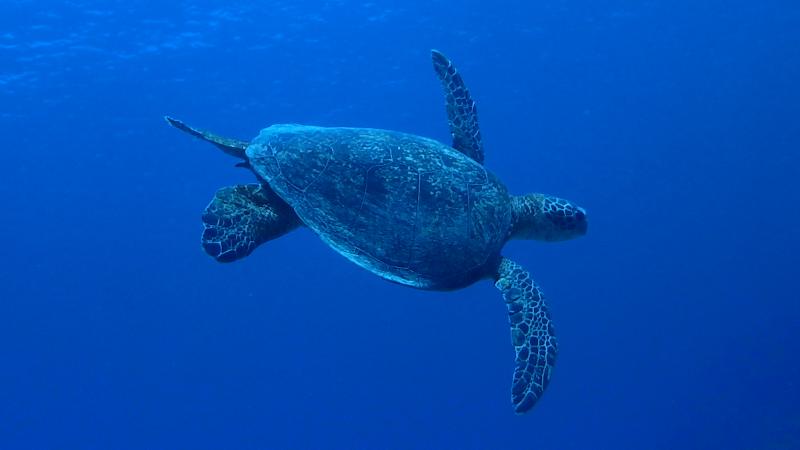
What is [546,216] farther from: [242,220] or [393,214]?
[242,220]

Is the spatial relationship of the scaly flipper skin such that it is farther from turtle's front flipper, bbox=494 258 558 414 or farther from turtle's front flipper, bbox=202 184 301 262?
turtle's front flipper, bbox=202 184 301 262

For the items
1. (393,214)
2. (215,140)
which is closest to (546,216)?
(393,214)

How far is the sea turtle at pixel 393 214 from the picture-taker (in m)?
5.00

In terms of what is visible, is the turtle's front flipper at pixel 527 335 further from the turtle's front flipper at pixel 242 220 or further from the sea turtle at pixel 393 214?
the turtle's front flipper at pixel 242 220

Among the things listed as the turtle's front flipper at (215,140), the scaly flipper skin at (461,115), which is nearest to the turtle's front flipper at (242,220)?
the turtle's front flipper at (215,140)

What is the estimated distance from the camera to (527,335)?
5242mm

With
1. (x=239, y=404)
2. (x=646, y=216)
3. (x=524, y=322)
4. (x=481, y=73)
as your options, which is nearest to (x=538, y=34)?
(x=481, y=73)

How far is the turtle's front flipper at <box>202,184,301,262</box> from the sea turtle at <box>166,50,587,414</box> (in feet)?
0.03

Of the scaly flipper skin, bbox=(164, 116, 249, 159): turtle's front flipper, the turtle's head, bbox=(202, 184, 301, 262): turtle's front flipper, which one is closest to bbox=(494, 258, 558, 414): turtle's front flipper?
the turtle's head

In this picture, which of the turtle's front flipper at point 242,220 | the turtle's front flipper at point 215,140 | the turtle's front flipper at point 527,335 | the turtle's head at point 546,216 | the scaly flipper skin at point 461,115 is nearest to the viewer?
the turtle's front flipper at point 527,335

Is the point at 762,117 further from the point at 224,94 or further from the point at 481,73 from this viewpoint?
the point at 224,94

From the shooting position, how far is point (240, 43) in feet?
72.0

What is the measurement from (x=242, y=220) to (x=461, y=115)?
123 inches

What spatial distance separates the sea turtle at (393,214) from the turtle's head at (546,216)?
504 mm
